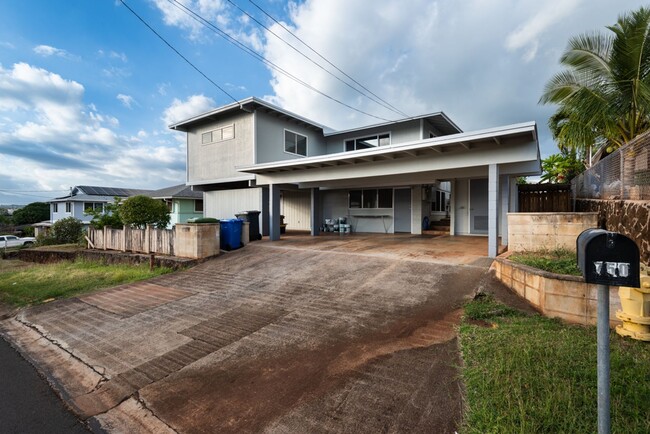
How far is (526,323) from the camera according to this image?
3.58 metres

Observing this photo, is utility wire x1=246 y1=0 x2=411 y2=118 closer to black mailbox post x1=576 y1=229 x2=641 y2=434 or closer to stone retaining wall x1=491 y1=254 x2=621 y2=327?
stone retaining wall x1=491 y1=254 x2=621 y2=327

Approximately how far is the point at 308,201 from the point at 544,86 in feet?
35.7

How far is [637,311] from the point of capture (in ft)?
10.2

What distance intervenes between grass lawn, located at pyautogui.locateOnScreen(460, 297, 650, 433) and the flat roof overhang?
4568 millimetres

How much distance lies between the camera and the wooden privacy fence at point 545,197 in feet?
35.8

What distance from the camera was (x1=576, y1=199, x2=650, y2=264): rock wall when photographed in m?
3.93

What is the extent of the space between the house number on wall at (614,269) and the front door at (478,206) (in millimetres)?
11191

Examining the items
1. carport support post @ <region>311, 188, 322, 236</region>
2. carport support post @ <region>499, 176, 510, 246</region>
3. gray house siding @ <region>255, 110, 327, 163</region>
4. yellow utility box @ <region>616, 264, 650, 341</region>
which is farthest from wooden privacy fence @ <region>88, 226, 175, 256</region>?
carport support post @ <region>499, 176, 510, 246</region>

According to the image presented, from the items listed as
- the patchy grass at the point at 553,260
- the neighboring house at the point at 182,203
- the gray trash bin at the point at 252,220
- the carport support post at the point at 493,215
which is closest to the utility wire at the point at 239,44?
the gray trash bin at the point at 252,220

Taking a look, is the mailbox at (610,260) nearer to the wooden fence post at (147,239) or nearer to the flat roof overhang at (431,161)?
the flat roof overhang at (431,161)

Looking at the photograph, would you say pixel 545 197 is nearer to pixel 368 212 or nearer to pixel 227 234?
pixel 368 212

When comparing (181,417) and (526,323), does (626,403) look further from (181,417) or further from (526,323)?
(181,417)

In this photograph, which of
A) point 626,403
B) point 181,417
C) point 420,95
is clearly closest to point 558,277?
point 626,403

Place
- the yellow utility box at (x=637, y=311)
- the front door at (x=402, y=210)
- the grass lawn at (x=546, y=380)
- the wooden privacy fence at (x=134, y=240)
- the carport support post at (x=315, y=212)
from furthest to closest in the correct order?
the carport support post at (x=315, y=212) → the front door at (x=402, y=210) → the wooden privacy fence at (x=134, y=240) → the yellow utility box at (x=637, y=311) → the grass lawn at (x=546, y=380)
